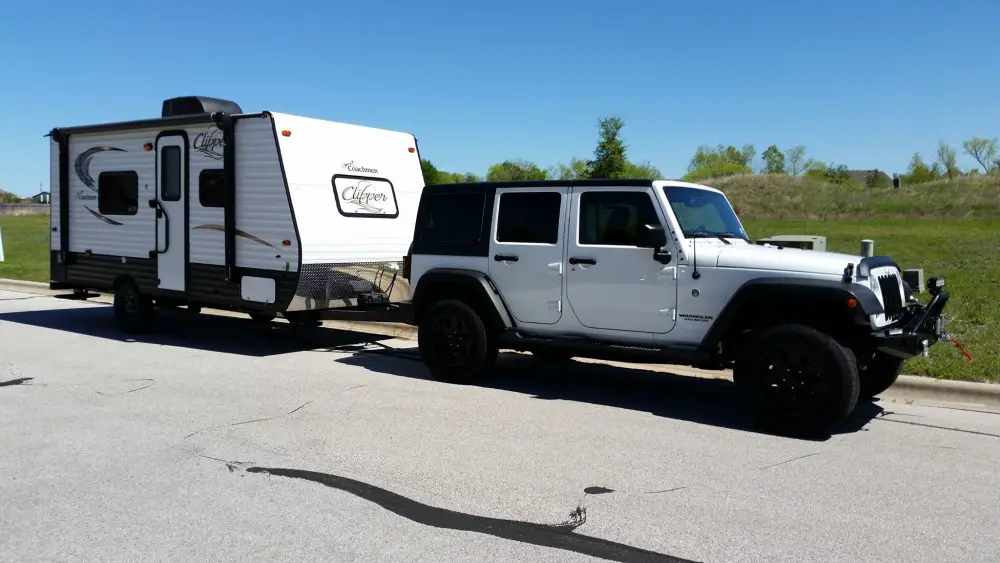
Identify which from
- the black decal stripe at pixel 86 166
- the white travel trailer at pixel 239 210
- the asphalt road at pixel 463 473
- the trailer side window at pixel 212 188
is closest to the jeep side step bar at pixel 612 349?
the asphalt road at pixel 463 473

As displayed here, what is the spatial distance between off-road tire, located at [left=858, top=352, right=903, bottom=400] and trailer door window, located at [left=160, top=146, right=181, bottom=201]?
830cm

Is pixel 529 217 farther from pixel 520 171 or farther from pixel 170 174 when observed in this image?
pixel 520 171

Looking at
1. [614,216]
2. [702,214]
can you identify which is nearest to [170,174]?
[614,216]

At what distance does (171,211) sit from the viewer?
432 inches

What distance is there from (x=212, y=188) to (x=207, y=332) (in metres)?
2.61

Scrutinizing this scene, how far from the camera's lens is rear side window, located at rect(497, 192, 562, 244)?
785 centimetres

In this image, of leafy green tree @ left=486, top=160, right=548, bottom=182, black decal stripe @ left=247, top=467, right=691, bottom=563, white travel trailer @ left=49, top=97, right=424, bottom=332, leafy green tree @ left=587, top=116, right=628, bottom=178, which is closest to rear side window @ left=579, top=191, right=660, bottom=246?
black decal stripe @ left=247, top=467, right=691, bottom=563

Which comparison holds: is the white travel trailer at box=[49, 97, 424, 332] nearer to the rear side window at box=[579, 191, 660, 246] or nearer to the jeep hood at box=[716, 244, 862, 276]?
the rear side window at box=[579, 191, 660, 246]

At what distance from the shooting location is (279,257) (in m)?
9.78

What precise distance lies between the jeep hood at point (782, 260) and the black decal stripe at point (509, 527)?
2974mm

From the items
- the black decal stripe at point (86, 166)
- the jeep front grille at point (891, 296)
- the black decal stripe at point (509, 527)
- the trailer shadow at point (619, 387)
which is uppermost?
the black decal stripe at point (86, 166)

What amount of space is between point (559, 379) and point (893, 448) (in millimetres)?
3476

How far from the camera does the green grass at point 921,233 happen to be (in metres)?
9.22

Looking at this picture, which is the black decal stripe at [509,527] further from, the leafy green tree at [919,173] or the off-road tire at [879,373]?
the leafy green tree at [919,173]
